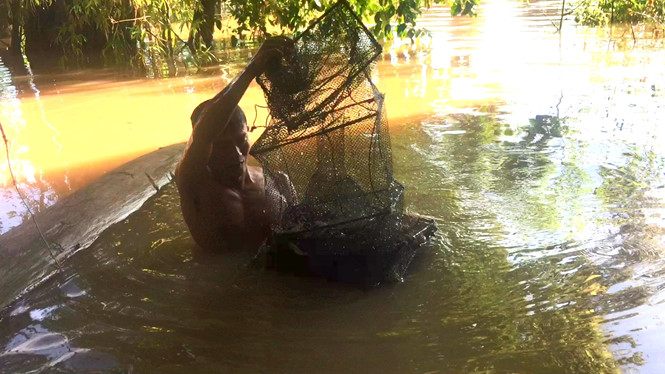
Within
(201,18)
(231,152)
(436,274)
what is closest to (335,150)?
(231,152)

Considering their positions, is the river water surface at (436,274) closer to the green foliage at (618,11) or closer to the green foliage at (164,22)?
the green foliage at (164,22)

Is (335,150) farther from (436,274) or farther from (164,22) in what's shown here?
(164,22)

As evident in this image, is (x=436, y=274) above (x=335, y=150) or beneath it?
beneath

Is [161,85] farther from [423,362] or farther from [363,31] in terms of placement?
[423,362]

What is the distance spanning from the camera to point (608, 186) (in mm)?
5141

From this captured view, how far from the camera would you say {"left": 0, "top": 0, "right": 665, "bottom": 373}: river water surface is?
3.05 metres

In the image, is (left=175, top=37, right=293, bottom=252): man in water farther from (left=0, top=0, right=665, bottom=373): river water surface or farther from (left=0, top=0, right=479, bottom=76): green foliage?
(left=0, top=0, right=479, bottom=76): green foliage

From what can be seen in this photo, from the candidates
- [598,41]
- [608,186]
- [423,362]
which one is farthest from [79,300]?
[598,41]

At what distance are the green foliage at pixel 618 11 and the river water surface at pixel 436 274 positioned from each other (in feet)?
19.4

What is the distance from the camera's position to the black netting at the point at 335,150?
3.64m

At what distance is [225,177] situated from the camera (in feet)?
13.1

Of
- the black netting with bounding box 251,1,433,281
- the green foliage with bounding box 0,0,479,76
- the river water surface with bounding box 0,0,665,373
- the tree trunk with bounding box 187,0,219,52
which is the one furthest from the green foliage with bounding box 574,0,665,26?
the black netting with bounding box 251,1,433,281

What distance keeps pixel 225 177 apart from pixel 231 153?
16 centimetres

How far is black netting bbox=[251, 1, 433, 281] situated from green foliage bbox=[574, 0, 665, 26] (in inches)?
429
